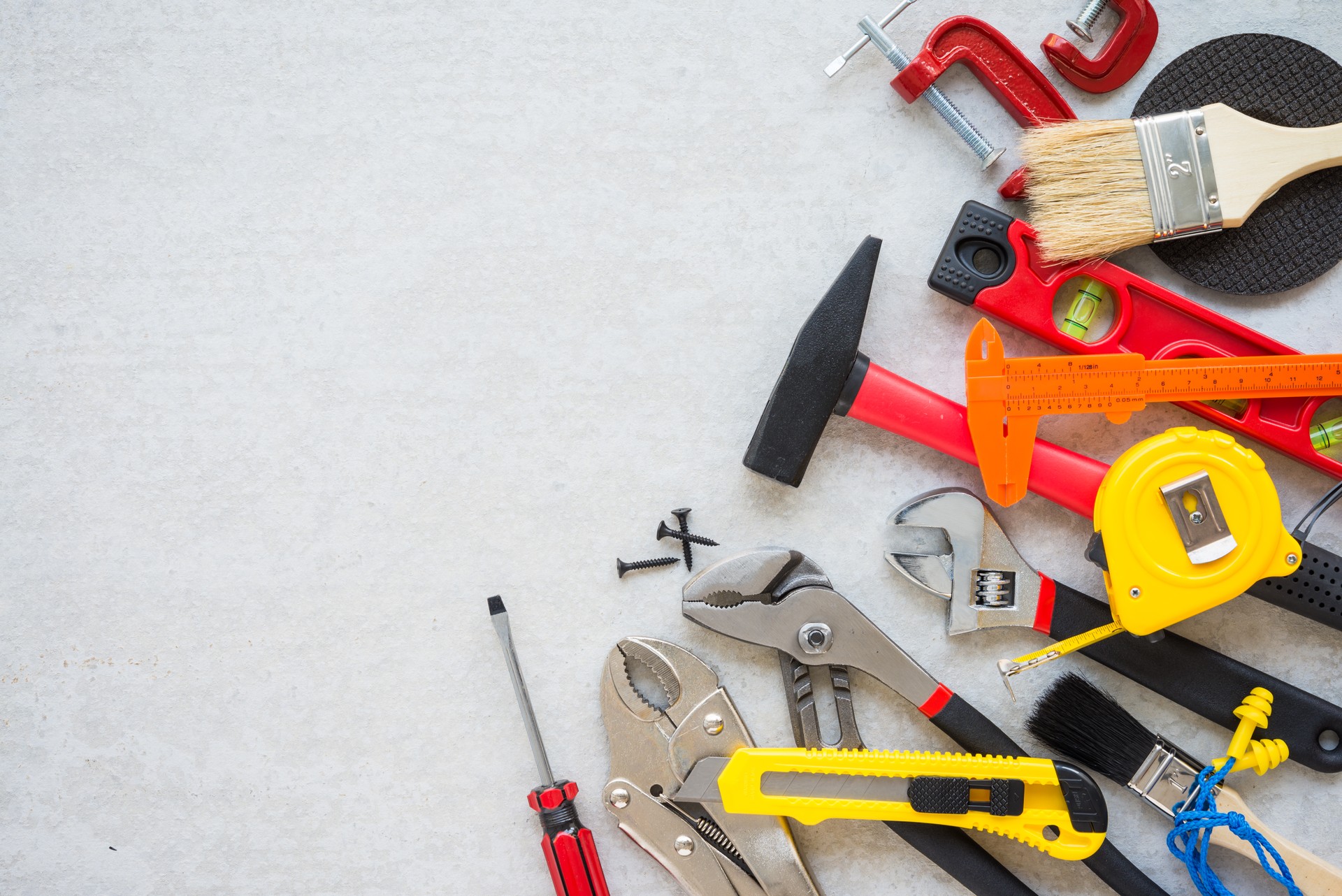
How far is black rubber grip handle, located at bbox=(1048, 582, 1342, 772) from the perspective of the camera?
1.27m

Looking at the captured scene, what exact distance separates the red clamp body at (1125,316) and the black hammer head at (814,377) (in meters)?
0.12

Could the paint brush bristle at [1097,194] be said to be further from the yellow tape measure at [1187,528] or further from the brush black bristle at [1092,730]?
the brush black bristle at [1092,730]

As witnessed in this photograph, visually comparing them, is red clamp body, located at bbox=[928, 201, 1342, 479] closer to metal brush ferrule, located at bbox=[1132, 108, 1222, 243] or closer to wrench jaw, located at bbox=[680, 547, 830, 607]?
metal brush ferrule, located at bbox=[1132, 108, 1222, 243]

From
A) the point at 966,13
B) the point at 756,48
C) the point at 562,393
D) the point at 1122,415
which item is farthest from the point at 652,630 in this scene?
the point at 966,13

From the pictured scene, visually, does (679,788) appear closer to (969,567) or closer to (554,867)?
(554,867)

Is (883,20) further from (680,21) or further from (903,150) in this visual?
(680,21)

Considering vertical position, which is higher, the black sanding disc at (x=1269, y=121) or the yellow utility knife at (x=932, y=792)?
the black sanding disc at (x=1269, y=121)

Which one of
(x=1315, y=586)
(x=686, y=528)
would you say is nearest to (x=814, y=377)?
(x=686, y=528)

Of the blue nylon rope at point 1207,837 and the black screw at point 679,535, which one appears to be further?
the black screw at point 679,535

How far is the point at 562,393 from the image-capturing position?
1387 millimetres

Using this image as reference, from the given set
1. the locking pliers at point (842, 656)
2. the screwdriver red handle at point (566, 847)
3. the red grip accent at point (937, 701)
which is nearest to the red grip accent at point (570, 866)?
the screwdriver red handle at point (566, 847)

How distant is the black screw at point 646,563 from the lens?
4.46 feet

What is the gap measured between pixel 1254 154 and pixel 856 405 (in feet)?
2.23

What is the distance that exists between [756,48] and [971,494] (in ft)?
2.58
